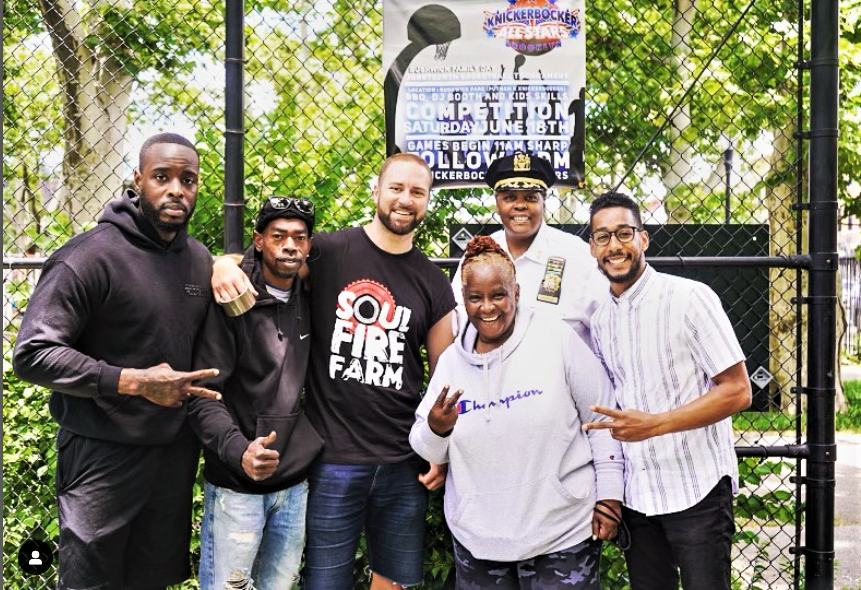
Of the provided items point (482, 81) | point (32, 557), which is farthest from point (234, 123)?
point (32, 557)

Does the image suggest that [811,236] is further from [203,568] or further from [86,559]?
[86,559]

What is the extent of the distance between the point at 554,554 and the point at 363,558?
120 centimetres

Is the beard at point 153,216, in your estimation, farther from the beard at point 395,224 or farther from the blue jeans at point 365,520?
the blue jeans at point 365,520

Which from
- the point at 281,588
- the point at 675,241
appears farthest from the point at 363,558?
the point at 675,241

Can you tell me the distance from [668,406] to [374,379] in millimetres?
1083

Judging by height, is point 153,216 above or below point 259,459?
above

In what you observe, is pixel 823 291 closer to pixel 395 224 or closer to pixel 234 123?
pixel 395 224

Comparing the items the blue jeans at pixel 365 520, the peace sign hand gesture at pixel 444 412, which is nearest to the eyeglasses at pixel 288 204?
the peace sign hand gesture at pixel 444 412

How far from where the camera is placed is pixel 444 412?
293cm

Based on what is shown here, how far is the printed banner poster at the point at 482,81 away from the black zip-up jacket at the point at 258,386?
1.27m

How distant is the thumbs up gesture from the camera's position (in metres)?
3.01

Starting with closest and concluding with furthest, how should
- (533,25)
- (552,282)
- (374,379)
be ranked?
(374,379) → (552,282) → (533,25)

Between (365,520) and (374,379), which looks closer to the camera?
(374,379)

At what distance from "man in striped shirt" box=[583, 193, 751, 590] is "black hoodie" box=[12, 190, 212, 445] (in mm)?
1501
